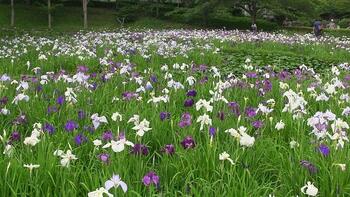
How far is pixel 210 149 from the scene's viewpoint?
3.32m

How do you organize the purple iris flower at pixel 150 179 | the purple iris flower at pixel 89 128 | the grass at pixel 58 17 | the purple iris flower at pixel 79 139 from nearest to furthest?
the purple iris flower at pixel 150 179 → the purple iris flower at pixel 79 139 → the purple iris flower at pixel 89 128 → the grass at pixel 58 17

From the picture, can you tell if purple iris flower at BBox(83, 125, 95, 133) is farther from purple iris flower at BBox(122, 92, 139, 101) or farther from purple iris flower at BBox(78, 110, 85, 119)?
purple iris flower at BBox(122, 92, 139, 101)

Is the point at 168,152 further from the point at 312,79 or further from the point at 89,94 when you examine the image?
the point at 312,79

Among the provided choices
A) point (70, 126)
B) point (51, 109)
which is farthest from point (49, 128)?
point (51, 109)

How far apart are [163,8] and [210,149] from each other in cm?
3890

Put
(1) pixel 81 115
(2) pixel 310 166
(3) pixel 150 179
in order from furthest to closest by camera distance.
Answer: (1) pixel 81 115 < (2) pixel 310 166 < (3) pixel 150 179

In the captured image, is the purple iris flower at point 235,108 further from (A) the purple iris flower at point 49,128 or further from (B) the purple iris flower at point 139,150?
(A) the purple iris flower at point 49,128

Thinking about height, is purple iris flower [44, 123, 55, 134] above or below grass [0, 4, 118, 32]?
above

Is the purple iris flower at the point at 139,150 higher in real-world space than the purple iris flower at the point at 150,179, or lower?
lower

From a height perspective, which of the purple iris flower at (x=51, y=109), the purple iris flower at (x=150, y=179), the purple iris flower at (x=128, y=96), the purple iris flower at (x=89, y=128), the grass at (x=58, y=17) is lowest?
the grass at (x=58, y=17)

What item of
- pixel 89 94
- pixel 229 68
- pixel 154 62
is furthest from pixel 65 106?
pixel 229 68

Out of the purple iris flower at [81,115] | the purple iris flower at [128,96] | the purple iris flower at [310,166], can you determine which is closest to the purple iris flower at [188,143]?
the purple iris flower at [310,166]

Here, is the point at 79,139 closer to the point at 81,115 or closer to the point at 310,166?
the point at 81,115

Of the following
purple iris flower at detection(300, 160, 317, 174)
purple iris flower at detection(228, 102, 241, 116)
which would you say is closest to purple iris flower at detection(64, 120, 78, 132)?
purple iris flower at detection(228, 102, 241, 116)
